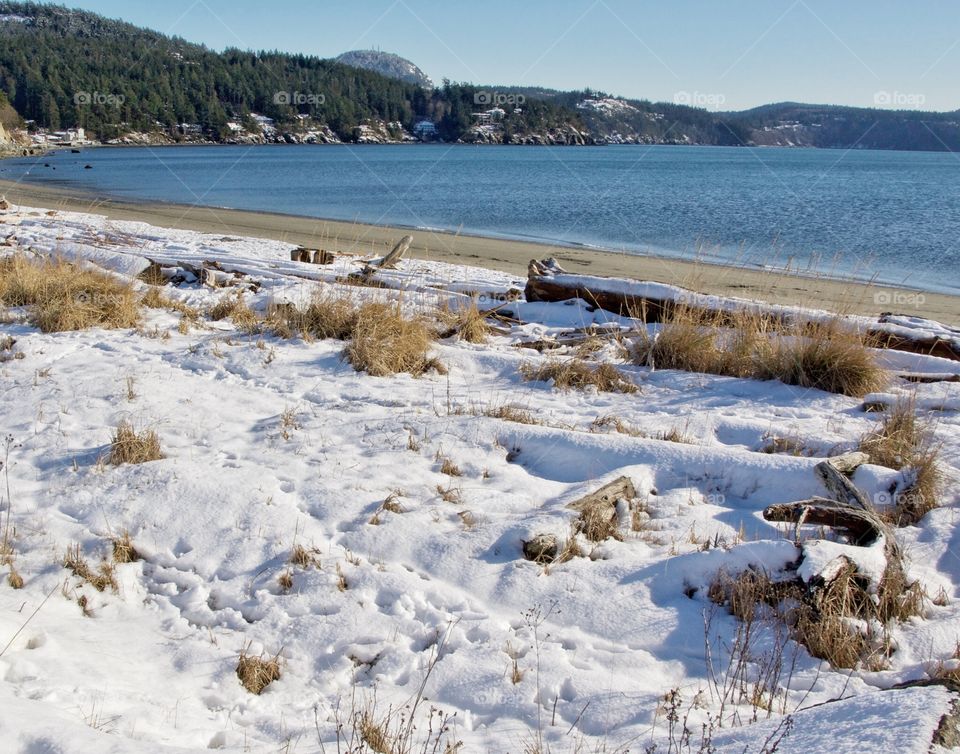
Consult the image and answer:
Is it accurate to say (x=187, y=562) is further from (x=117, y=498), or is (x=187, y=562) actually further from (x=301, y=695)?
(x=301, y=695)

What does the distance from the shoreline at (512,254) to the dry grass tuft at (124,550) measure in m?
6.03

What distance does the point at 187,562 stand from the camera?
3.65 m

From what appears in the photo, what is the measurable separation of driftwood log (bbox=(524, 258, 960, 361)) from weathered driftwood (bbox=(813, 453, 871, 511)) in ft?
8.09

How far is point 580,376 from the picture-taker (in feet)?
21.2

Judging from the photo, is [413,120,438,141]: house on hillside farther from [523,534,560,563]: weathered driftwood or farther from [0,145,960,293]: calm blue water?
[523,534,560,563]: weathered driftwood

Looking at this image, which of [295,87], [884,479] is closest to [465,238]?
[884,479]

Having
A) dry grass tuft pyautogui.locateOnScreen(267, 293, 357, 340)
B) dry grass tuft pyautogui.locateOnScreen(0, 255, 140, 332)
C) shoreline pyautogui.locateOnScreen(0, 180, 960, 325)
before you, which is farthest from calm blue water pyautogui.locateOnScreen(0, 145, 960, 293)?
dry grass tuft pyautogui.locateOnScreen(0, 255, 140, 332)

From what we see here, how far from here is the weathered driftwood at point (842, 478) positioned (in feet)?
13.2

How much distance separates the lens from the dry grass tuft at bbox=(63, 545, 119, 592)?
345cm

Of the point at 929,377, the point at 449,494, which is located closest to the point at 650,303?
the point at 929,377

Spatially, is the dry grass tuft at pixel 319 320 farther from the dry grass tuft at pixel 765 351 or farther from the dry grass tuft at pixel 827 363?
the dry grass tuft at pixel 827 363

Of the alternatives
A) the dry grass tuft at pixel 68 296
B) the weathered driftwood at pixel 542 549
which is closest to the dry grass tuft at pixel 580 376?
the weathered driftwood at pixel 542 549

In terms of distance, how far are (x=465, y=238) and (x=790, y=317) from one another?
1705 cm

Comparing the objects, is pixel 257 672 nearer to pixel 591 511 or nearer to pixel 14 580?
pixel 14 580
